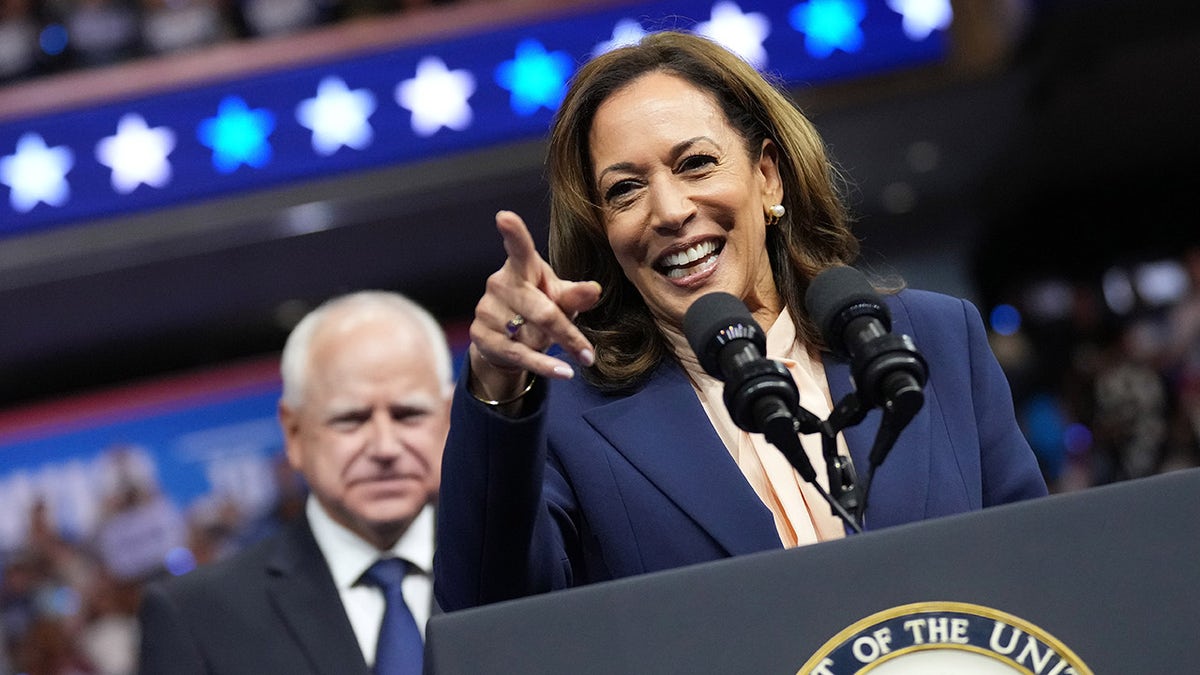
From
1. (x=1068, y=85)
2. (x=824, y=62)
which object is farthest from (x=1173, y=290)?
(x=824, y=62)

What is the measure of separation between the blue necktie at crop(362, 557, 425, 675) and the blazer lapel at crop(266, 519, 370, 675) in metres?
0.05

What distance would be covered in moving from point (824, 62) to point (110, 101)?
254 cm

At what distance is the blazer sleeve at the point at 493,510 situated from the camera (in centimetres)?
122

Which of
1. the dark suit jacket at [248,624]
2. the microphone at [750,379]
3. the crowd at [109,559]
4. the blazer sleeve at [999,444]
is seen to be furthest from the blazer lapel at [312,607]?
the crowd at [109,559]

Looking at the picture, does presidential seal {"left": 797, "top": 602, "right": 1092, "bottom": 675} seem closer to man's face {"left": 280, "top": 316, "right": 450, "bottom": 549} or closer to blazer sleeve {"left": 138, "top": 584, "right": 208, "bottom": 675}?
blazer sleeve {"left": 138, "top": 584, "right": 208, "bottom": 675}

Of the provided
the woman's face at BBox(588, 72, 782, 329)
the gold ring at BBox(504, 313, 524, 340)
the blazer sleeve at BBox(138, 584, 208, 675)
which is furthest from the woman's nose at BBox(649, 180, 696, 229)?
the blazer sleeve at BBox(138, 584, 208, 675)

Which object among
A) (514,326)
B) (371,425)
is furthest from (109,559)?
(514,326)

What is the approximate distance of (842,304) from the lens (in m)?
1.21

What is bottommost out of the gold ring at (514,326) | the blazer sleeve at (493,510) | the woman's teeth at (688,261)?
the blazer sleeve at (493,510)

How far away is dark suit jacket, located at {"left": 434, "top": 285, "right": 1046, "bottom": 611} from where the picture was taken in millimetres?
1252

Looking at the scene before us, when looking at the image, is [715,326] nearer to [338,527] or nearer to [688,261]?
[688,261]

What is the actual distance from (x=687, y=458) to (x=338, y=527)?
3.98 feet

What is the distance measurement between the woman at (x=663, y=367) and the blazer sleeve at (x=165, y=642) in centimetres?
92

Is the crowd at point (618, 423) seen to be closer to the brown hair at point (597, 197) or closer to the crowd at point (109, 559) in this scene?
the brown hair at point (597, 197)
